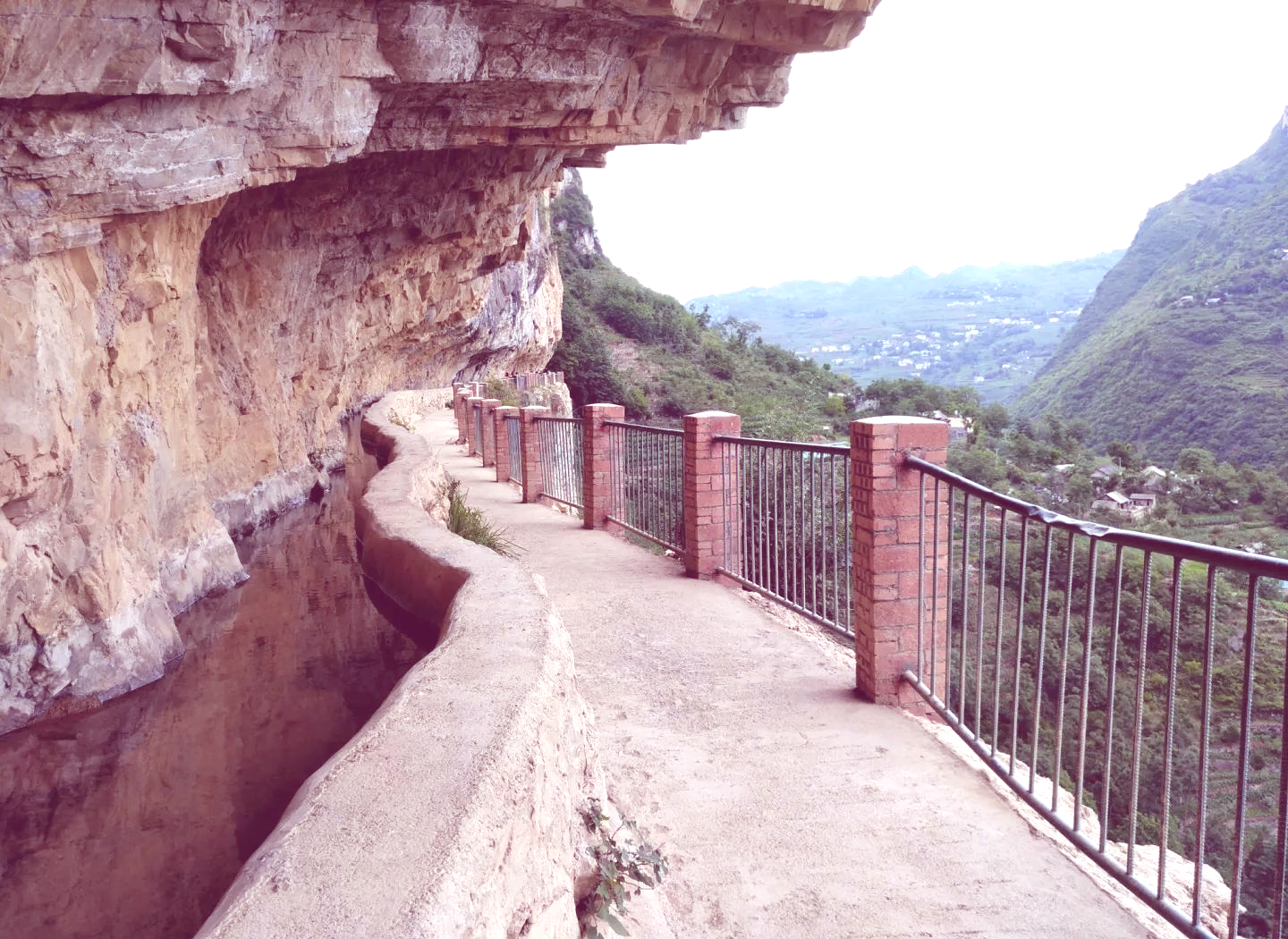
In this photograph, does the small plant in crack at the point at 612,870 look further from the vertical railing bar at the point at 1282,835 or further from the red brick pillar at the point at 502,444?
the red brick pillar at the point at 502,444

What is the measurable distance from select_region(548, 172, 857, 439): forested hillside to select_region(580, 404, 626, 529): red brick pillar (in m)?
21.3

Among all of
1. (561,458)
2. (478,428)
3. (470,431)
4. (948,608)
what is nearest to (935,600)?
(948,608)

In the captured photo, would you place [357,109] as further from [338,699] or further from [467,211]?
[467,211]

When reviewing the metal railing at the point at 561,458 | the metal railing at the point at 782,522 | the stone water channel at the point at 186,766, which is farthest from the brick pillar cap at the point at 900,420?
the metal railing at the point at 561,458

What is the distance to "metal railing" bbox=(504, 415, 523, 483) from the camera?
1366cm

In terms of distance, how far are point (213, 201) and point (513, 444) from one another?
20.3 feet

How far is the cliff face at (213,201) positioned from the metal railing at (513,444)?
130 inches

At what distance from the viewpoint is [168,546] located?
7.75 m

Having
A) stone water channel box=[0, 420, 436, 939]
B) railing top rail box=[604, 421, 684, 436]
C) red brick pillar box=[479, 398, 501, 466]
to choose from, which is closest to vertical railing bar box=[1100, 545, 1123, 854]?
stone water channel box=[0, 420, 436, 939]

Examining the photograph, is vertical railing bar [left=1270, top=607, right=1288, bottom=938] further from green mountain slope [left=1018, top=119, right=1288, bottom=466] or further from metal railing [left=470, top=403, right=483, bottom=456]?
green mountain slope [left=1018, top=119, right=1288, bottom=466]

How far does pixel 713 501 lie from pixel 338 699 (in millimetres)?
3065

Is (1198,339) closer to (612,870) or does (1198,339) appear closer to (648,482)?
(648,482)

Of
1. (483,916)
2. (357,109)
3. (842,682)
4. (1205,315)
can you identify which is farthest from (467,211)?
(1205,315)

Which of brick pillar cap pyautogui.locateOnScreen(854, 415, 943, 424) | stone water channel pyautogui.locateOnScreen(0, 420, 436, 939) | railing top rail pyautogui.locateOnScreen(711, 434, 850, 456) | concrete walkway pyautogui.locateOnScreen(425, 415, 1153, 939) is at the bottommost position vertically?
stone water channel pyautogui.locateOnScreen(0, 420, 436, 939)
